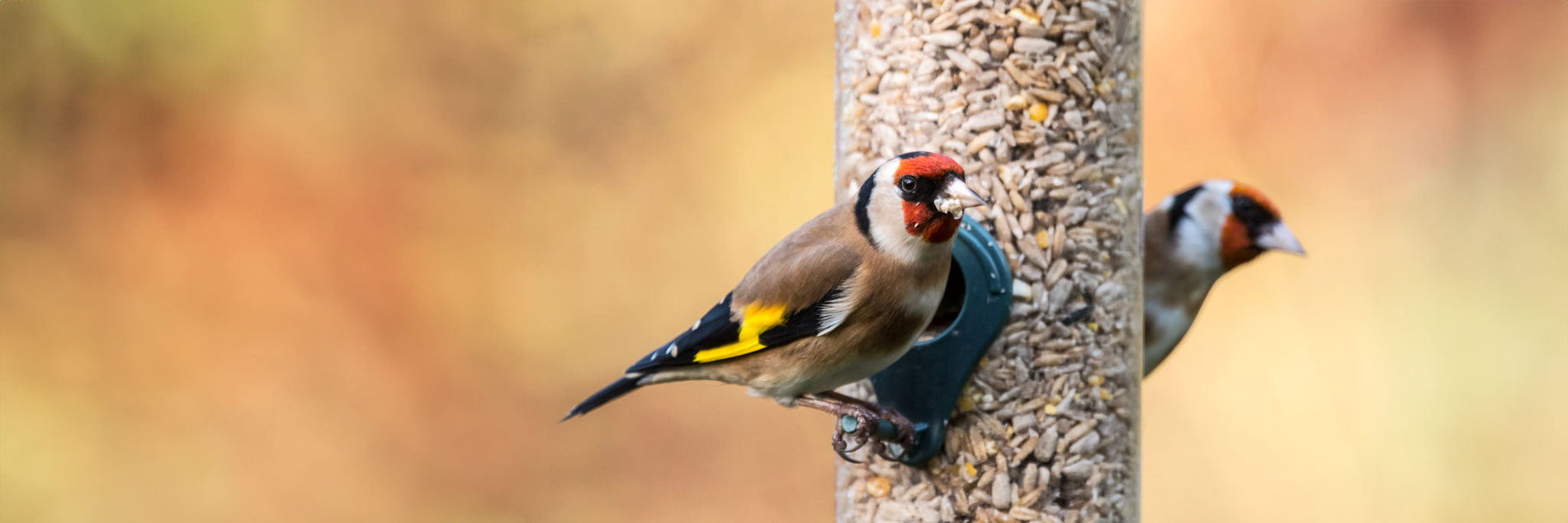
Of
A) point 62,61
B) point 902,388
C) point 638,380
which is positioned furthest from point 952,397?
point 62,61

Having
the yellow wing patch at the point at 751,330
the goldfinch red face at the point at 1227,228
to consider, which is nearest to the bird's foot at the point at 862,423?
the yellow wing patch at the point at 751,330

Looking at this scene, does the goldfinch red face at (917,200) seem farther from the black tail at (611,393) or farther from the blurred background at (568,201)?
the blurred background at (568,201)

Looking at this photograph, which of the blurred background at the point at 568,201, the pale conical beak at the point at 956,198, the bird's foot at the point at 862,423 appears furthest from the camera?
the blurred background at the point at 568,201

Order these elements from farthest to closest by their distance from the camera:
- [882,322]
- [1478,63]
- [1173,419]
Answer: [1478,63] < [1173,419] < [882,322]

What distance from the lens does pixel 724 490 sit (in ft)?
18.9

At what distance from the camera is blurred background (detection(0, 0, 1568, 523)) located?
5488 mm

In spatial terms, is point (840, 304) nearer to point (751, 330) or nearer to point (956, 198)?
point (751, 330)

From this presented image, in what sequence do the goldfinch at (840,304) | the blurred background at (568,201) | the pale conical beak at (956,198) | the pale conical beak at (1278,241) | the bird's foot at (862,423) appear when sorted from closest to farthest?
the pale conical beak at (956,198), the goldfinch at (840,304), the bird's foot at (862,423), the pale conical beak at (1278,241), the blurred background at (568,201)

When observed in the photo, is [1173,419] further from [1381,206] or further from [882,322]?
[882,322]

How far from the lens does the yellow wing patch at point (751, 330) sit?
99.3 inches

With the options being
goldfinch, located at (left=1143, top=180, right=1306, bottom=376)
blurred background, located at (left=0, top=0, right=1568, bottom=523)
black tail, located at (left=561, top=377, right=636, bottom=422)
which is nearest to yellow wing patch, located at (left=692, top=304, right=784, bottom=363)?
black tail, located at (left=561, top=377, right=636, bottom=422)

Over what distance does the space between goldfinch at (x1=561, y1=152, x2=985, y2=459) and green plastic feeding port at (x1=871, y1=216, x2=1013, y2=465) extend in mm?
54

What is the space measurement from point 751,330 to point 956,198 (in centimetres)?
45

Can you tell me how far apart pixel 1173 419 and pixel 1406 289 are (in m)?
1.07
